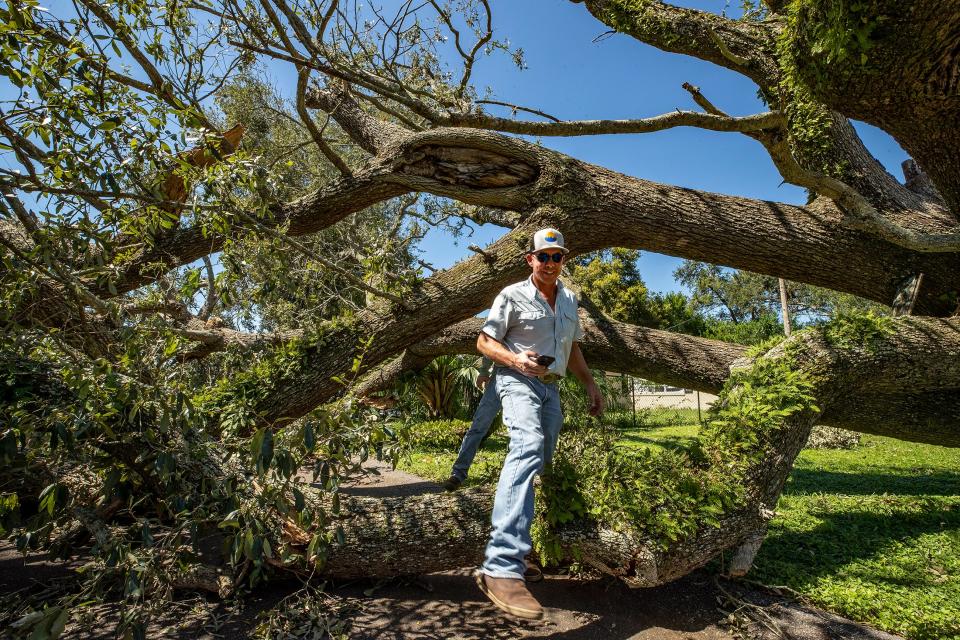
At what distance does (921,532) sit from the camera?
449cm

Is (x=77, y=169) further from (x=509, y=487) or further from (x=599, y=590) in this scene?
(x=599, y=590)

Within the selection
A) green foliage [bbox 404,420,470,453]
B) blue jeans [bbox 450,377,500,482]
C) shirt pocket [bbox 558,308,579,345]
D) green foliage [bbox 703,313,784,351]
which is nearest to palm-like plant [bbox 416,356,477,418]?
green foliage [bbox 404,420,470,453]

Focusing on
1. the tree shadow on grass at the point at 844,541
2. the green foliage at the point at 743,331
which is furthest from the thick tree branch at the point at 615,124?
the green foliage at the point at 743,331

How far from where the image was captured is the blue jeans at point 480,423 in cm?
325

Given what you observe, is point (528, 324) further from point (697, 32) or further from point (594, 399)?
point (697, 32)

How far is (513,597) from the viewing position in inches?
95.0

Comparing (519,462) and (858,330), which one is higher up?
(858,330)

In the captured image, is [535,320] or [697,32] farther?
[697,32]

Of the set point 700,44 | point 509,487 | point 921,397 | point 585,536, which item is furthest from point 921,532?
point 700,44

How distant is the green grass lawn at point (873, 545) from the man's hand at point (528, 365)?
51.0 inches

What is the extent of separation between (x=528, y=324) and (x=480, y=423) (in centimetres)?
77

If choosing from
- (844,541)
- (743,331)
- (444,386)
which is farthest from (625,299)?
(844,541)

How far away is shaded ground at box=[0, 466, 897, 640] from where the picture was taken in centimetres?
286

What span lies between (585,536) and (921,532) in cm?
370
